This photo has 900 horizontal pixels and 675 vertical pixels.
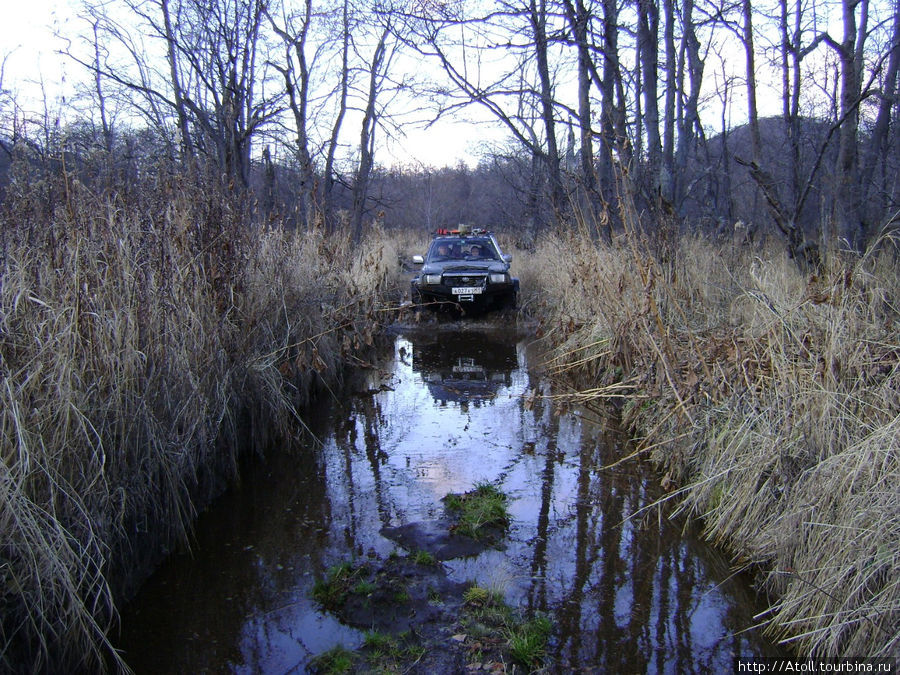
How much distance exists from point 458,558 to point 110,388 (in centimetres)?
206

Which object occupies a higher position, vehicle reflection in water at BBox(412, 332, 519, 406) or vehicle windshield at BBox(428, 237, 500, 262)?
vehicle windshield at BBox(428, 237, 500, 262)

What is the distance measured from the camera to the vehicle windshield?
41.2 ft

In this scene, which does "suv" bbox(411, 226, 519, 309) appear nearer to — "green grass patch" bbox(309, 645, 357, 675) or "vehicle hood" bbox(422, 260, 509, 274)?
"vehicle hood" bbox(422, 260, 509, 274)

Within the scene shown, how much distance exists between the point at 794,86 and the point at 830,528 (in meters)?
11.8

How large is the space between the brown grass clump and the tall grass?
9.47 feet

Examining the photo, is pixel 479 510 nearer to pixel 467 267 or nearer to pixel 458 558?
pixel 458 558

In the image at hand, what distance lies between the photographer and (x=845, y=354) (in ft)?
12.2

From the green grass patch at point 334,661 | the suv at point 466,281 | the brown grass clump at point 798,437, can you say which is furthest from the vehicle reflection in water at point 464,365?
the green grass patch at point 334,661

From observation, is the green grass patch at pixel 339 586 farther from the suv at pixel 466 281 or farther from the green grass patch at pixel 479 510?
the suv at pixel 466 281

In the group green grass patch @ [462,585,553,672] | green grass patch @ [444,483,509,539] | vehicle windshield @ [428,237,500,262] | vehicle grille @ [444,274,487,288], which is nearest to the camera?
green grass patch @ [462,585,553,672]

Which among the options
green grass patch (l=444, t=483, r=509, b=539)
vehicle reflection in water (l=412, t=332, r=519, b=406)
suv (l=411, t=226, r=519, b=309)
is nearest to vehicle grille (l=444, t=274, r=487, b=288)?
suv (l=411, t=226, r=519, b=309)

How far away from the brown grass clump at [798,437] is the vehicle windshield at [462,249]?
265 inches

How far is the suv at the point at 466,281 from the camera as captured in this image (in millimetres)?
11477

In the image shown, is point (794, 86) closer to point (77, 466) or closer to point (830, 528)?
point (830, 528)
